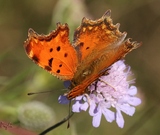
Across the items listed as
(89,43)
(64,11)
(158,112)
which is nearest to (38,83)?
(64,11)

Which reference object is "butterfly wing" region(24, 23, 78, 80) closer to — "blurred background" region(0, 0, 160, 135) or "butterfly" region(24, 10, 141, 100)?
"butterfly" region(24, 10, 141, 100)

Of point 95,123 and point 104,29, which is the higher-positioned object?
point 104,29

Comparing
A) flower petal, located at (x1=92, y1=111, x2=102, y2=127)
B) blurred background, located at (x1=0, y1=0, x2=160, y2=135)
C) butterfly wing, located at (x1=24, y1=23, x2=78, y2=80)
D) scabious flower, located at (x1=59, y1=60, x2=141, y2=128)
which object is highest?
blurred background, located at (x1=0, y1=0, x2=160, y2=135)

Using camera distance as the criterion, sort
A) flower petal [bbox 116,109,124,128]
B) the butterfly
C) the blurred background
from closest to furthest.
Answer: the butterfly < flower petal [bbox 116,109,124,128] < the blurred background

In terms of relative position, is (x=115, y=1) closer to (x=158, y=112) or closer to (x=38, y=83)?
(x=158, y=112)

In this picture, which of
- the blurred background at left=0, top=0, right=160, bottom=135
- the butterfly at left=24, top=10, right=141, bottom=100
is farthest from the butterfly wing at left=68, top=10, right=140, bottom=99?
the blurred background at left=0, top=0, right=160, bottom=135

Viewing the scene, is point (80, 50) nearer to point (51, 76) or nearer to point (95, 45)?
point (95, 45)

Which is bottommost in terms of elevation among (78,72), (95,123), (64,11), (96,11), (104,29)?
(95,123)
